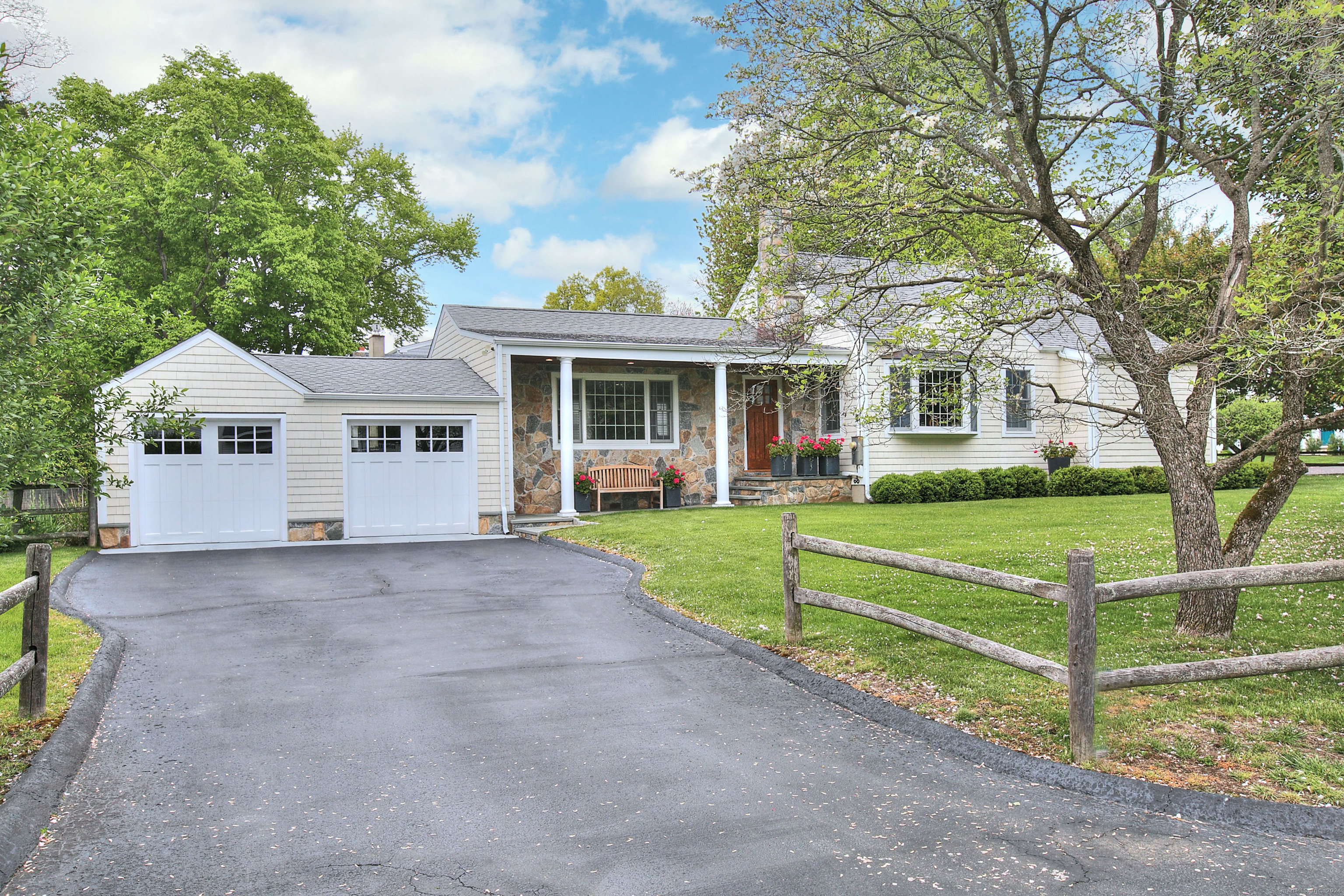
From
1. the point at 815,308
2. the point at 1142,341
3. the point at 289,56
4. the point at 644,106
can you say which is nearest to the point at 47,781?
the point at 815,308

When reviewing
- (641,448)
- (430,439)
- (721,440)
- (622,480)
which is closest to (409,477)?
(430,439)

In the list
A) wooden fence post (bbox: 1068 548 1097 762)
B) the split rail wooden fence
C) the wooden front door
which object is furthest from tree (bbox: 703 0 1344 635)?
the wooden front door

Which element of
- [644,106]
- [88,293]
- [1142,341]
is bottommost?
[1142,341]

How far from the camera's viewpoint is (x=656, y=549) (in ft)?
39.4

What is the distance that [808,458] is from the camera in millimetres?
18812

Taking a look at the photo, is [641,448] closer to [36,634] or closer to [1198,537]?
[1198,537]

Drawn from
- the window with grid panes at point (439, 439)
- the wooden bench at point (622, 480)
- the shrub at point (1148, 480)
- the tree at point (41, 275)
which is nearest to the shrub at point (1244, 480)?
the shrub at point (1148, 480)

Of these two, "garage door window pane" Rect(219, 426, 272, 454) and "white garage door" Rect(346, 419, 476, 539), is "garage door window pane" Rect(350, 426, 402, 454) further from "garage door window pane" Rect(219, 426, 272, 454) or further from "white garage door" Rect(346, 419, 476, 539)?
"garage door window pane" Rect(219, 426, 272, 454)

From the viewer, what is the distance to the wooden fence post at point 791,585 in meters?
6.81

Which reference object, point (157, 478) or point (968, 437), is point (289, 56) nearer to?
point (157, 478)

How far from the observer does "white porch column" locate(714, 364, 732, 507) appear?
1758cm

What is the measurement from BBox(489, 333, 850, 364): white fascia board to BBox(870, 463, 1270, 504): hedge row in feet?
10.4

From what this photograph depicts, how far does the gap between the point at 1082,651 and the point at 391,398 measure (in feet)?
43.6

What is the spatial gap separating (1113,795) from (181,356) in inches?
588
